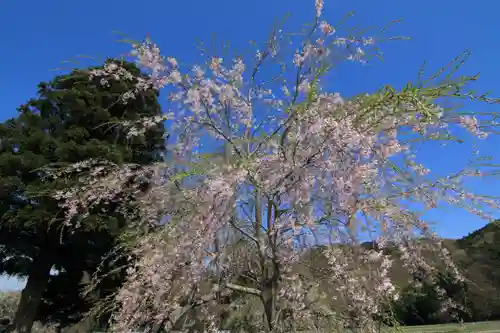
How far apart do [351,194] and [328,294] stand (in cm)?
122

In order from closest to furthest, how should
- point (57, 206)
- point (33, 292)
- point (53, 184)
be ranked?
point (53, 184) → point (57, 206) → point (33, 292)

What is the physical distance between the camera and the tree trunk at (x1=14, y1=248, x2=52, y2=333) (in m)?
13.5

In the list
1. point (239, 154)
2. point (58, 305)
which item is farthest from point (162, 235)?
point (58, 305)

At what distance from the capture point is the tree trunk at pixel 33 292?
44.3 feet

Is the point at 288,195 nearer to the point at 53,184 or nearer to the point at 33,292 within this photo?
the point at 53,184

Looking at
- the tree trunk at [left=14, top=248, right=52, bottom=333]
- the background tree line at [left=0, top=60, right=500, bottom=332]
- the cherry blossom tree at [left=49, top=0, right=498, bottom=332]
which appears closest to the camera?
the cherry blossom tree at [left=49, top=0, right=498, bottom=332]

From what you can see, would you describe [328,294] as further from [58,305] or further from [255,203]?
[58,305]

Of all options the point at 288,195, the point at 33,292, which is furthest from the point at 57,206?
the point at 288,195

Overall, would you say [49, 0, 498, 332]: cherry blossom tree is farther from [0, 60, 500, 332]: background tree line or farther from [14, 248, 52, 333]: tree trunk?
[14, 248, 52, 333]: tree trunk

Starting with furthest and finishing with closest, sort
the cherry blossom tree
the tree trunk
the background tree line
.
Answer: the tree trunk < the background tree line < the cherry blossom tree

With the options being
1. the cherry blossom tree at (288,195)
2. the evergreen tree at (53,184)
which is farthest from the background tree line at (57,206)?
the cherry blossom tree at (288,195)

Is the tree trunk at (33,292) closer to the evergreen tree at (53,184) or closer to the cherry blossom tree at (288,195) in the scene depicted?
the evergreen tree at (53,184)

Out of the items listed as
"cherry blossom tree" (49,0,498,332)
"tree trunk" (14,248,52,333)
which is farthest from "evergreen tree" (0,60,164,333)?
"cherry blossom tree" (49,0,498,332)

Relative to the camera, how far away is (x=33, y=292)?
14047 mm
